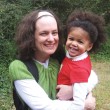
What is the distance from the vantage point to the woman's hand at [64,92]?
2.32 m

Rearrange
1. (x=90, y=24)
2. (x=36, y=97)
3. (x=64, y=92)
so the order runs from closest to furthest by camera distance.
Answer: (x=36, y=97) < (x=64, y=92) < (x=90, y=24)

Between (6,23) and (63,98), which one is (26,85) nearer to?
(63,98)

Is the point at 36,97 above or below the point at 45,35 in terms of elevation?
below

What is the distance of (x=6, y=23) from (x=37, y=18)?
6241mm

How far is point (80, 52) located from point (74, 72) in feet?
0.68

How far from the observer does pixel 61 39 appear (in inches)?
97.6

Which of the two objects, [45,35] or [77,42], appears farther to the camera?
[77,42]

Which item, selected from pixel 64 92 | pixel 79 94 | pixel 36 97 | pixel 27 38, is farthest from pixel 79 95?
pixel 27 38

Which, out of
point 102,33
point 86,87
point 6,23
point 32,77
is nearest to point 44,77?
point 32,77

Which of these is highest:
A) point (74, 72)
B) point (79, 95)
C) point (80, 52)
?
point (80, 52)

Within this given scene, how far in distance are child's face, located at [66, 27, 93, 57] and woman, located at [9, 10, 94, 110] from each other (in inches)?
3.7

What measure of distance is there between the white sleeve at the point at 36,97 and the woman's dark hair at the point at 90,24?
1.75ft

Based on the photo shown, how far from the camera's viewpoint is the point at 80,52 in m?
2.46

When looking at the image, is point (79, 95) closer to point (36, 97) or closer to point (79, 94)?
point (79, 94)
